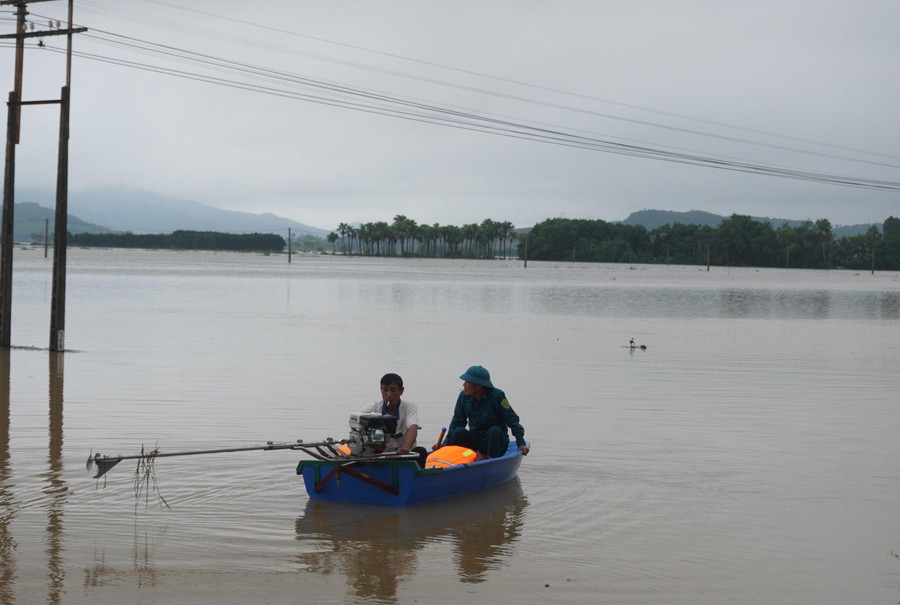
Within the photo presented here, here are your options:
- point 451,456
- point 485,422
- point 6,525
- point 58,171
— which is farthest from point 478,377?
point 58,171

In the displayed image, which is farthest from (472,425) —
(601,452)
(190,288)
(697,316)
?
(190,288)

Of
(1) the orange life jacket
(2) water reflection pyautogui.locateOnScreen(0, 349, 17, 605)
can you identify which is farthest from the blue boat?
(2) water reflection pyautogui.locateOnScreen(0, 349, 17, 605)

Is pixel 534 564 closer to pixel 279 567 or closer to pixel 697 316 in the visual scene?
pixel 279 567

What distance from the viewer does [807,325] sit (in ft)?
128

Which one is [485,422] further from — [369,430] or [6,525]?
[6,525]

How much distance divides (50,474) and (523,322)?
27.7 m

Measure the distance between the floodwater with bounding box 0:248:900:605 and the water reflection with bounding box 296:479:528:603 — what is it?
3 centimetres

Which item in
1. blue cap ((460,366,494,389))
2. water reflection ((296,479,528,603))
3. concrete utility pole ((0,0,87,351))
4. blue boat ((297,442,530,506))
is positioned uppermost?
concrete utility pole ((0,0,87,351))

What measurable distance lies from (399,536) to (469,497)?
5.67 feet

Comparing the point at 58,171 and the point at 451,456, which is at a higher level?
the point at 58,171

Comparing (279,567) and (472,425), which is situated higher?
(472,425)

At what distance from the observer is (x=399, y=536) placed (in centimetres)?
920

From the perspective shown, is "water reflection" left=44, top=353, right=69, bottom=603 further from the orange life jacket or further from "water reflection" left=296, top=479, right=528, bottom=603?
the orange life jacket

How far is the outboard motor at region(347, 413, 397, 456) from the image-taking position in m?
9.58
